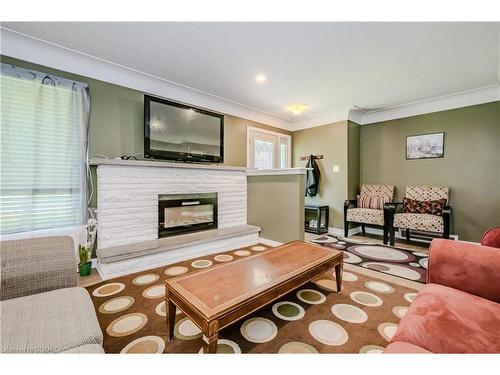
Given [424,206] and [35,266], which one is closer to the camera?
[35,266]

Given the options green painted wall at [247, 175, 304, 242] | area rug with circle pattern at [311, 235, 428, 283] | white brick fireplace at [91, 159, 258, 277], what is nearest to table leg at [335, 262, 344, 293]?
area rug with circle pattern at [311, 235, 428, 283]

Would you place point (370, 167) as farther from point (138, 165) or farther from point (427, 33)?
point (138, 165)

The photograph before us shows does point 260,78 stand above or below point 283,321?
above

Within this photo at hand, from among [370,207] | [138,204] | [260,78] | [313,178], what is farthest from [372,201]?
[138,204]

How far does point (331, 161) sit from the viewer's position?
14.3ft

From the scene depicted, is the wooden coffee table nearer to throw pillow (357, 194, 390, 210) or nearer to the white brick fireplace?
the white brick fireplace

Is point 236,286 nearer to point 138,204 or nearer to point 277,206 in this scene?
point 138,204

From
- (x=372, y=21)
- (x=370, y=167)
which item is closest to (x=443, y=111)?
(x=370, y=167)

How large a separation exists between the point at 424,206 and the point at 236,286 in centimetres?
350

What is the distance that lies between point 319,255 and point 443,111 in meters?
3.52

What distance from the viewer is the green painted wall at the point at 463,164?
126 inches

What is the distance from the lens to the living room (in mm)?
1159

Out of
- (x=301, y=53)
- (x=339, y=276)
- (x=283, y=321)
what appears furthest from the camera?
(x=301, y=53)

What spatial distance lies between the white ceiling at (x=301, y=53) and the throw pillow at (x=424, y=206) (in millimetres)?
1651
